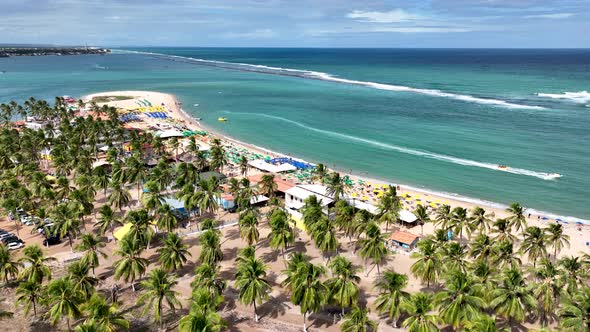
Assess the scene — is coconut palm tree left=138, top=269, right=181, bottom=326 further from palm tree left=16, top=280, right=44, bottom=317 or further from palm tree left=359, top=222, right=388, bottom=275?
palm tree left=359, top=222, right=388, bottom=275

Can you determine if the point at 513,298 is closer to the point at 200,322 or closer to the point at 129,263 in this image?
the point at 200,322

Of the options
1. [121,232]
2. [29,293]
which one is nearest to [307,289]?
[29,293]

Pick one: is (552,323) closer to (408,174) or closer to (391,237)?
(391,237)

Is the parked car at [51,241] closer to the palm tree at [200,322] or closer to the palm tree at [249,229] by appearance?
the palm tree at [249,229]

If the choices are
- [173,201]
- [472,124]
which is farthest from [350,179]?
[472,124]

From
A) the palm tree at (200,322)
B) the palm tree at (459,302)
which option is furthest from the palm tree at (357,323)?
the palm tree at (200,322)
